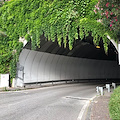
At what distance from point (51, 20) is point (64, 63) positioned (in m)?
10.4

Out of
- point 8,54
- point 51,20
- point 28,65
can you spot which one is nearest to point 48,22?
point 51,20

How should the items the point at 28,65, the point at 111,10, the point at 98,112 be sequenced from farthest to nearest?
the point at 28,65, the point at 111,10, the point at 98,112

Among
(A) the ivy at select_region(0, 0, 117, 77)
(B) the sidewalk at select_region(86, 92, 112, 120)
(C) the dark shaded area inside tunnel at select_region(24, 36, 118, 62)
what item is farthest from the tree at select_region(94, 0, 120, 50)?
(C) the dark shaded area inside tunnel at select_region(24, 36, 118, 62)

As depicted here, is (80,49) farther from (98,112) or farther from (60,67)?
(98,112)

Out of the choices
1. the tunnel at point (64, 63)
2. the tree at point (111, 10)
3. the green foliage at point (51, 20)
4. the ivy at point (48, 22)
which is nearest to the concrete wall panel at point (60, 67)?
the tunnel at point (64, 63)

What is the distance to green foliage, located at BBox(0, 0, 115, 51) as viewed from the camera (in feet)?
41.6

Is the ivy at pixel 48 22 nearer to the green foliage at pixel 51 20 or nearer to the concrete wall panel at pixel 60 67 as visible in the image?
the green foliage at pixel 51 20

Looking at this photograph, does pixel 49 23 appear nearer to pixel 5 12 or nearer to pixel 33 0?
pixel 33 0

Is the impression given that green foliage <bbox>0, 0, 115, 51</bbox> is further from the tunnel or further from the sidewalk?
the sidewalk

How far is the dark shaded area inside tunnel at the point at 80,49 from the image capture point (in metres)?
18.4

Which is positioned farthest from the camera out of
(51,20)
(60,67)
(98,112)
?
(60,67)

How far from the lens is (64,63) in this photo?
2364 cm

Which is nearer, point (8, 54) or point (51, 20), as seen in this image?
point (51, 20)

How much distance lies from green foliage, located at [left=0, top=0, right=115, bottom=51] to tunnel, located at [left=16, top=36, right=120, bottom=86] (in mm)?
1980
